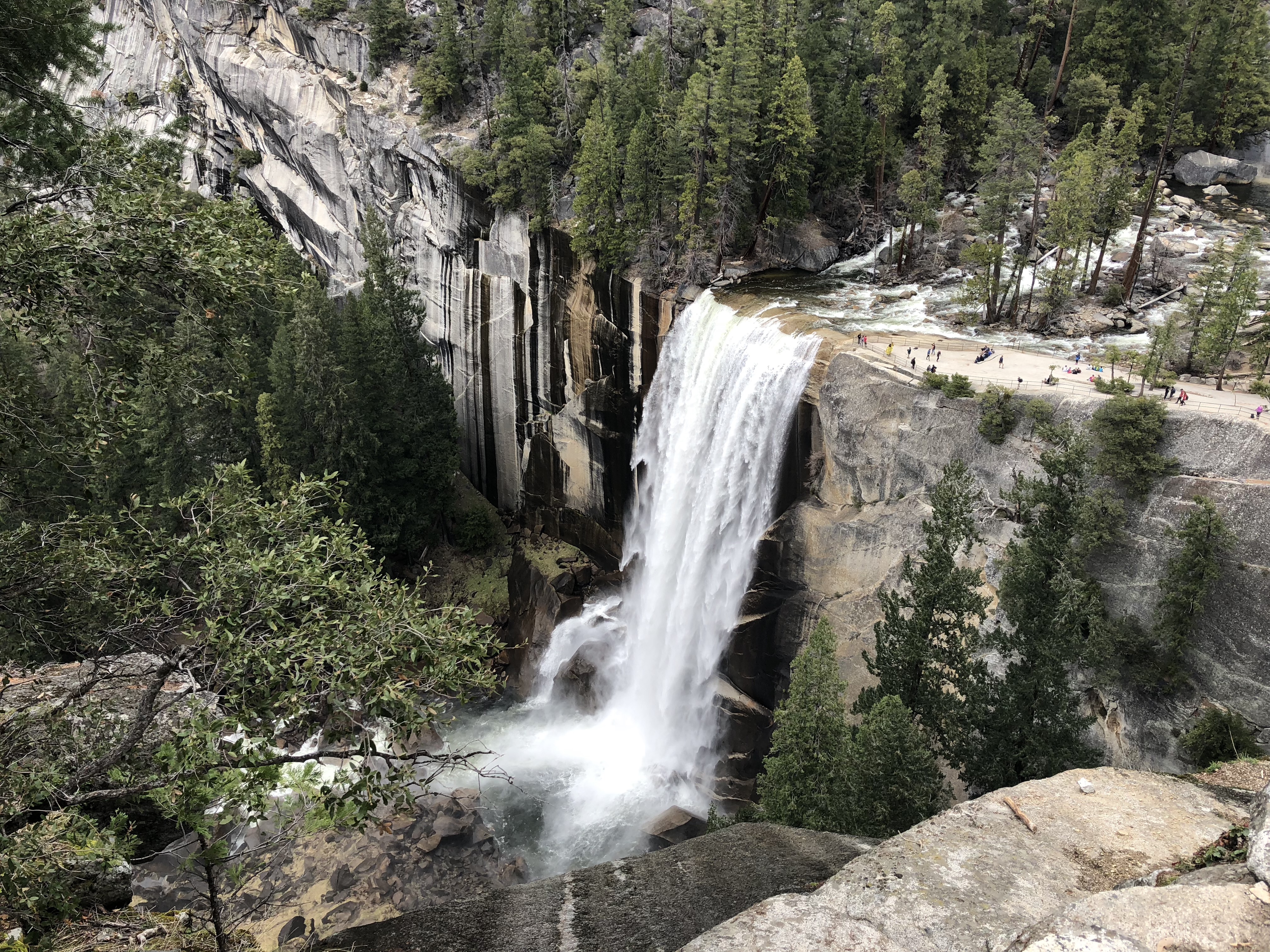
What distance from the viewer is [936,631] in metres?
18.0

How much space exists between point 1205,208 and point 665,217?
23159 mm

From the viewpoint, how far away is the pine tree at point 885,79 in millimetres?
34969

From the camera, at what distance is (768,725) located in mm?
26766

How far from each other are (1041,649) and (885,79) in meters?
28.2

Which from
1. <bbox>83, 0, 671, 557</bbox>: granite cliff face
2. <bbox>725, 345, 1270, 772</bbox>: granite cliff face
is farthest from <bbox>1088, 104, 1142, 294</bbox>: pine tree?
<bbox>83, 0, 671, 557</bbox>: granite cliff face

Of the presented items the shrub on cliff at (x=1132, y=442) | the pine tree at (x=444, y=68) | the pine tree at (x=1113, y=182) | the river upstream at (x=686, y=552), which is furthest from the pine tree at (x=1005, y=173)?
the pine tree at (x=444, y=68)

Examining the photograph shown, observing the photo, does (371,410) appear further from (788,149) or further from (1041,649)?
(1041,649)

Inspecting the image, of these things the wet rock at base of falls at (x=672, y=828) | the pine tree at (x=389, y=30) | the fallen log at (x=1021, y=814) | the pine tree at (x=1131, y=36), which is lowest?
the wet rock at base of falls at (x=672, y=828)

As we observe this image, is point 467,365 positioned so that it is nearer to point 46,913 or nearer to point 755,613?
point 755,613

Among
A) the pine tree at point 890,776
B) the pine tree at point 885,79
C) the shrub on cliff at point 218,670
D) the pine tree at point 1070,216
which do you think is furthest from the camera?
the pine tree at point 885,79

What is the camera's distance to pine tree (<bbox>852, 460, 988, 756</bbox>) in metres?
17.4

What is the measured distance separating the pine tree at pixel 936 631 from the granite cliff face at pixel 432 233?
16873 mm

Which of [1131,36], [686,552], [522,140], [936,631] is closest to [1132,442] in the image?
[936,631]

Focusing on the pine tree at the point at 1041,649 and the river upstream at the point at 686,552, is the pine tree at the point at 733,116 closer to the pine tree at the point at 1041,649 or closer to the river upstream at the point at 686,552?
the river upstream at the point at 686,552
